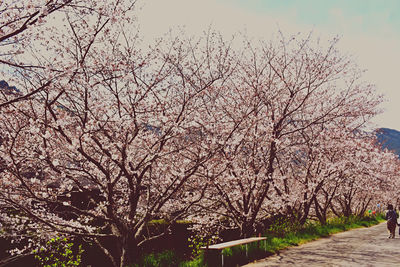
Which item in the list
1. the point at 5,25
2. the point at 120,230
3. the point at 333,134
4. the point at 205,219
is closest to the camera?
the point at 5,25

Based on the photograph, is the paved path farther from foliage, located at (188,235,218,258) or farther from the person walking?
the person walking

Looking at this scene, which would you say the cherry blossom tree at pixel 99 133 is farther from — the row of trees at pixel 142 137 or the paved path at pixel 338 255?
the paved path at pixel 338 255

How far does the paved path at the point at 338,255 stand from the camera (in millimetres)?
8562

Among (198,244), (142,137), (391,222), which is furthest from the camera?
(391,222)

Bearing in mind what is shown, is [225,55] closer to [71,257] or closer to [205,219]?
[205,219]

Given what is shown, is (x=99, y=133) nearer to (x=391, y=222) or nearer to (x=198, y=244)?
(x=198, y=244)

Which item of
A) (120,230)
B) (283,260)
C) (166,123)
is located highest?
(166,123)

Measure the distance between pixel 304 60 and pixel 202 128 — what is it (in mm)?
5097

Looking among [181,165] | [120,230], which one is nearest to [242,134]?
[181,165]

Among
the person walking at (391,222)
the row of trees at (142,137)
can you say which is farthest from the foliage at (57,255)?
the person walking at (391,222)

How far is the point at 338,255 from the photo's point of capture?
31.8ft

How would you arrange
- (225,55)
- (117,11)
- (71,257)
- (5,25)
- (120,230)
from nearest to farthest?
(5,25) → (117,11) → (120,230) → (71,257) → (225,55)

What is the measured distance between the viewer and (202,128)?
898cm

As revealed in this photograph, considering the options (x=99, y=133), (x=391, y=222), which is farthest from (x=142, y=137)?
(x=391, y=222)
